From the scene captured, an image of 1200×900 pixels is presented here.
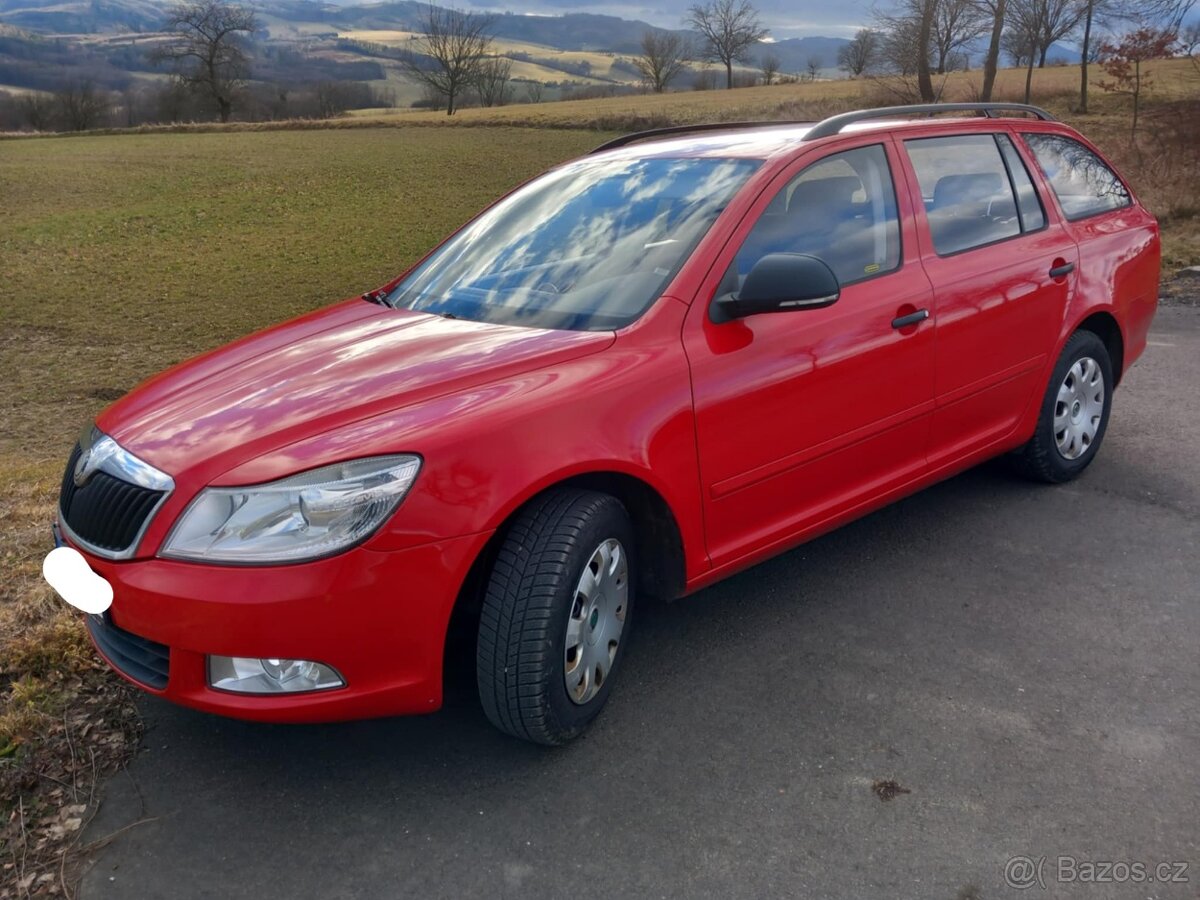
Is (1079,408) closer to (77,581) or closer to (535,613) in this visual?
(535,613)

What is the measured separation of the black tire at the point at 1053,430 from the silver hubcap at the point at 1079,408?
0.02 meters

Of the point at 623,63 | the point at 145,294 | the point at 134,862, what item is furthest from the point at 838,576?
the point at 623,63

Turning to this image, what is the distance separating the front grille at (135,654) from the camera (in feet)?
8.89

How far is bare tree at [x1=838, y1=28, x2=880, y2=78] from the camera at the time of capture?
1502 inches

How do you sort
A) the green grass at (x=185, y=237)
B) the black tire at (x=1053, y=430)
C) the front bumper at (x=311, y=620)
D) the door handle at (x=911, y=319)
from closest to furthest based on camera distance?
1. the front bumper at (x=311, y=620)
2. the door handle at (x=911, y=319)
3. the black tire at (x=1053, y=430)
4. the green grass at (x=185, y=237)

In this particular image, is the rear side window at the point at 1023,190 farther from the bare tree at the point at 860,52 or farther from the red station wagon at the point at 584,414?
the bare tree at the point at 860,52

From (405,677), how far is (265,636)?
1.22 feet

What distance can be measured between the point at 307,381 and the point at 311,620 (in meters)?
0.81

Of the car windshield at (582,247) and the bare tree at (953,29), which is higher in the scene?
the bare tree at (953,29)

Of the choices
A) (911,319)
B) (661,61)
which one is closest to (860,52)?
(661,61)

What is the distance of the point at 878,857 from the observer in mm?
2559

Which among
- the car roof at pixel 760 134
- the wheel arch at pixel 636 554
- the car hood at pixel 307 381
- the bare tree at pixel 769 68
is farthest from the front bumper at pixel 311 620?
the bare tree at pixel 769 68

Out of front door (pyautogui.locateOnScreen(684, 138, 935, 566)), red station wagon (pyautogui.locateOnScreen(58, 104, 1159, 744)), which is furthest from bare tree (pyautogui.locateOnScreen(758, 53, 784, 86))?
front door (pyautogui.locateOnScreen(684, 138, 935, 566))

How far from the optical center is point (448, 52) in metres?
79.9
